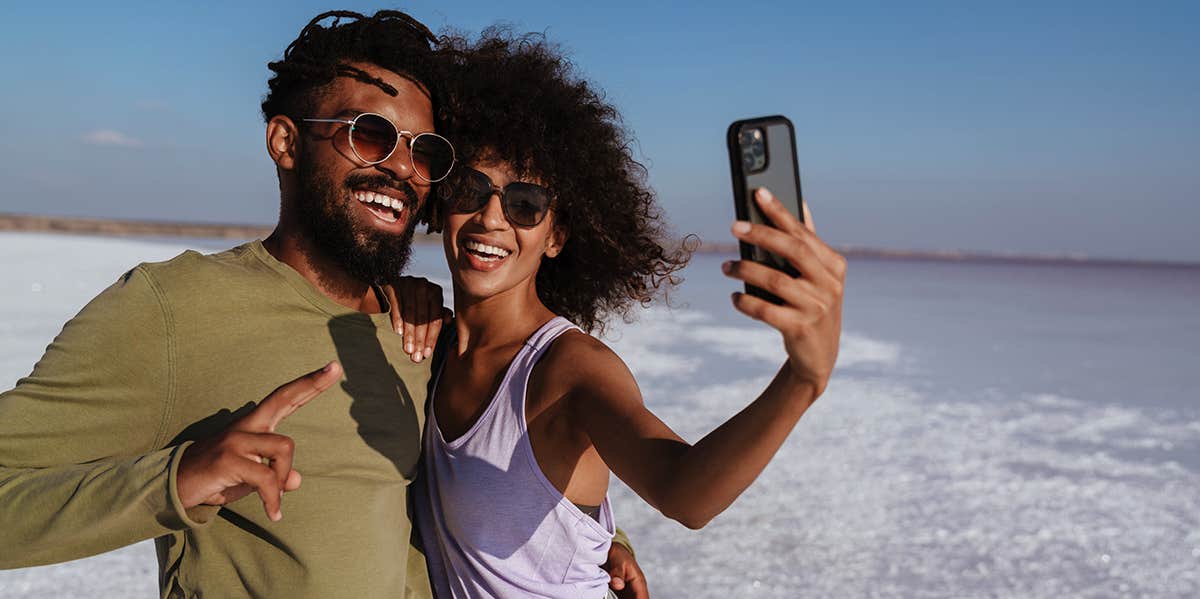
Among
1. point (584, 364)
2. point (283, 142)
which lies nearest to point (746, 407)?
point (584, 364)

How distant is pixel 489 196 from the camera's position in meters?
2.84

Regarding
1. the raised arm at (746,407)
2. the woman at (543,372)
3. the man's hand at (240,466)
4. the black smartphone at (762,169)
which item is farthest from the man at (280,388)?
the black smartphone at (762,169)

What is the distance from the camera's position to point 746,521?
5.87 meters

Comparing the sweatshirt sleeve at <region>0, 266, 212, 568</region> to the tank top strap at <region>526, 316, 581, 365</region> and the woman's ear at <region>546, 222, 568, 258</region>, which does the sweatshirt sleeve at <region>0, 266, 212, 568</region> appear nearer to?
the tank top strap at <region>526, 316, 581, 365</region>

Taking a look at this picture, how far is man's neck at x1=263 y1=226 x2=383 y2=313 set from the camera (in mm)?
2645

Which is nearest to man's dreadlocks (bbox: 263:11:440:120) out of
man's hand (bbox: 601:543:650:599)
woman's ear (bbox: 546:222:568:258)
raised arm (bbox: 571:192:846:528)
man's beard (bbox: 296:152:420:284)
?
man's beard (bbox: 296:152:420:284)

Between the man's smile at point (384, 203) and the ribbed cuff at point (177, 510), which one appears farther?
the man's smile at point (384, 203)

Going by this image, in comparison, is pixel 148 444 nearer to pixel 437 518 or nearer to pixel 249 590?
pixel 249 590

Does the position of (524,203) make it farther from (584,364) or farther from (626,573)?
(626,573)

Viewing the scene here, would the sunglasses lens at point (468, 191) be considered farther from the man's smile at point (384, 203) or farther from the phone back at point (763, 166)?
the phone back at point (763, 166)

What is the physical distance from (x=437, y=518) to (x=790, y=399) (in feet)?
4.25

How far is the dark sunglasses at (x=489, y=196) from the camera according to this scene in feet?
9.27

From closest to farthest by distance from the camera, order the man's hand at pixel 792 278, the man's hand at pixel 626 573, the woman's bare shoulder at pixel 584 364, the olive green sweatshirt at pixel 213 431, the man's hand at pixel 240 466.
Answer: the man's hand at pixel 792 278
the man's hand at pixel 240 466
the olive green sweatshirt at pixel 213 431
the woman's bare shoulder at pixel 584 364
the man's hand at pixel 626 573

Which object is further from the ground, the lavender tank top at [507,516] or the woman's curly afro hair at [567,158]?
the woman's curly afro hair at [567,158]
